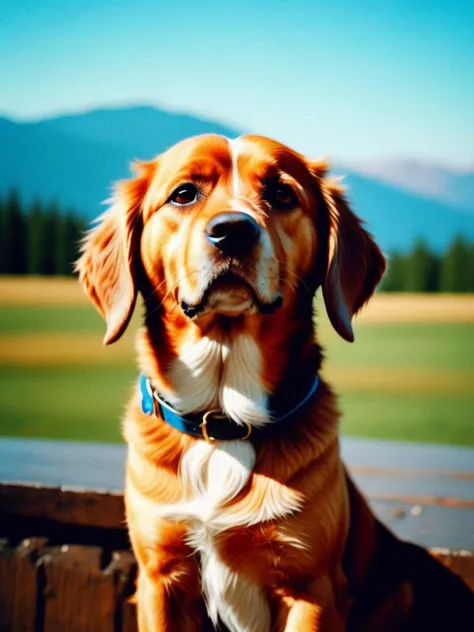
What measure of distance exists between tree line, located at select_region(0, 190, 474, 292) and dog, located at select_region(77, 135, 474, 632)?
1.37 m

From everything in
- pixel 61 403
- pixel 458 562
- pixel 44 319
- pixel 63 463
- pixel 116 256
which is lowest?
pixel 61 403

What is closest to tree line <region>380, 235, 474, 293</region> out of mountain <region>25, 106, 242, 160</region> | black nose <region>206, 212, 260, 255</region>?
mountain <region>25, 106, 242, 160</region>

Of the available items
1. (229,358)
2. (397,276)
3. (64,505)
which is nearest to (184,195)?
(229,358)

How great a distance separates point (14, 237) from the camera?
319 centimetres

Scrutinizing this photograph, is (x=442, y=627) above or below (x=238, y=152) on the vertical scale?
below

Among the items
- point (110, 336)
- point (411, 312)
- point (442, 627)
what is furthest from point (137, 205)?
point (411, 312)

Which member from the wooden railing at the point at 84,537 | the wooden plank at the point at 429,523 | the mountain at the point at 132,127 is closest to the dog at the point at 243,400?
the wooden plank at the point at 429,523

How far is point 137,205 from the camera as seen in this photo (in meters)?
1.69

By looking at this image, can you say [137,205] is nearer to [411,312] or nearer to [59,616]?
[59,616]

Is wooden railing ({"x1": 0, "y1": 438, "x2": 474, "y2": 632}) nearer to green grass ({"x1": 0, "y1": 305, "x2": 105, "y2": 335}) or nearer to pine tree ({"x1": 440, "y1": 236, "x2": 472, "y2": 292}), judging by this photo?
green grass ({"x1": 0, "y1": 305, "x2": 105, "y2": 335})

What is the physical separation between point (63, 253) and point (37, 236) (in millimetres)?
175

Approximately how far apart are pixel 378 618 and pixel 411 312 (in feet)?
5.32

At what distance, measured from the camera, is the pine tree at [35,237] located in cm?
312

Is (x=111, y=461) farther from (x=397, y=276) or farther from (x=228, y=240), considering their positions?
(x=397, y=276)
